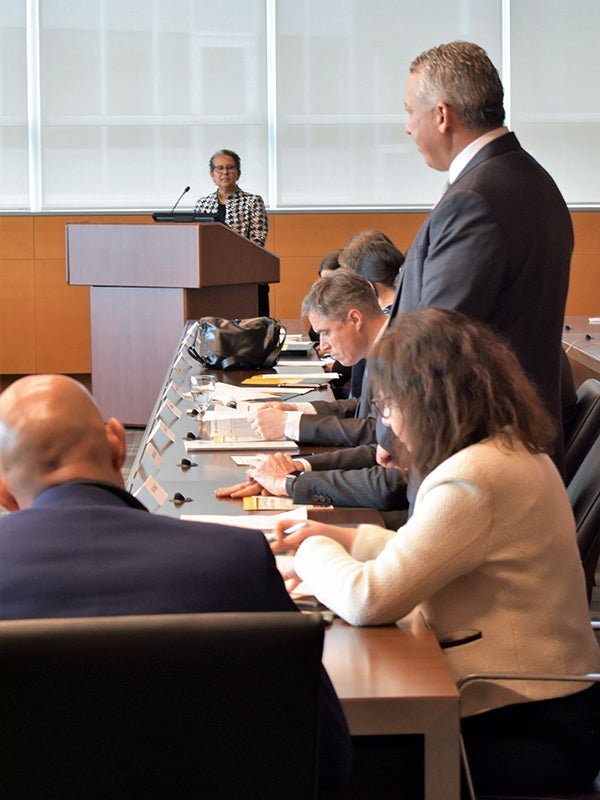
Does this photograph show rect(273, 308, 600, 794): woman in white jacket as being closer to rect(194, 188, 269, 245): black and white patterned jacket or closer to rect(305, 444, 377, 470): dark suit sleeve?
rect(305, 444, 377, 470): dark suit sleeve

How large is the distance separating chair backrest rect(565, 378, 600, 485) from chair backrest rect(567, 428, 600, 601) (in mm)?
327

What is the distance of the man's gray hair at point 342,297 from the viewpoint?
386 cm

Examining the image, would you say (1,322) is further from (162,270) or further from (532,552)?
(532,552)

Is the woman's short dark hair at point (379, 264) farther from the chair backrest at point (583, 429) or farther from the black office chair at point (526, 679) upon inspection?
the black office chair at point (526, 679)

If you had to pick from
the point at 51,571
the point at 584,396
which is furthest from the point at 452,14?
the point at 51,571

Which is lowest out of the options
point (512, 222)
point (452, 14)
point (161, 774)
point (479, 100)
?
point (161, 774)

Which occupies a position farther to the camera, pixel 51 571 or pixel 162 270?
pixel 162 270

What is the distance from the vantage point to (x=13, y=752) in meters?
1.21

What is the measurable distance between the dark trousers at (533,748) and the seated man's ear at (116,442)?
72 centimetres

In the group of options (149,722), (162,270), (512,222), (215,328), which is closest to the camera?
(149,722)

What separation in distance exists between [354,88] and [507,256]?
26.5 feet

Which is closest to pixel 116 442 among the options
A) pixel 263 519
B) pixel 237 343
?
pixel 263 519

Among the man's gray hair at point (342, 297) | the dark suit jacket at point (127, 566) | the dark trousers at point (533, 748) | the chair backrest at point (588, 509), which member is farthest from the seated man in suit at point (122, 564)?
the man's gray hair at point (342, 297)

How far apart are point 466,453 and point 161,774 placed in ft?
2.69
